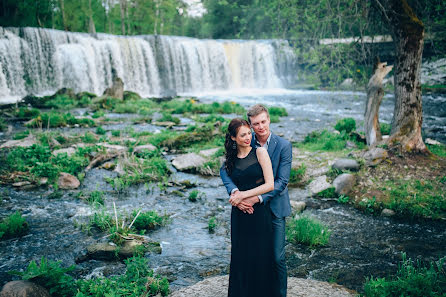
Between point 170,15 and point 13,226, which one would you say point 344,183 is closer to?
point 13,226

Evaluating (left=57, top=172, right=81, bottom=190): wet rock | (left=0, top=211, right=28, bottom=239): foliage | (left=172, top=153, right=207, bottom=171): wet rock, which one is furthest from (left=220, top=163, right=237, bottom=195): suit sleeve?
(left=172, top=153, right=207, bottom=171): wet rock

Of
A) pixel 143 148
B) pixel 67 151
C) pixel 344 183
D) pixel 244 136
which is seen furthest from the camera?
pixel 143 148

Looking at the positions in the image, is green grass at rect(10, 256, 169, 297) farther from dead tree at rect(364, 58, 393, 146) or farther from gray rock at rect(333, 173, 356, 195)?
dead tree at rect(364, 58, 393, 146)

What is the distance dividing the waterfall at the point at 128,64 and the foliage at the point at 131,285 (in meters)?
16.7

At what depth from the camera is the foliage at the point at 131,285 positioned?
3611mm

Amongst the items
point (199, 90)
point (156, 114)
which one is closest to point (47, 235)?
point (156, 114)

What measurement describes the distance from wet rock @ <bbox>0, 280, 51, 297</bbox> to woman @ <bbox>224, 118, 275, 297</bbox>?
1.98 metres

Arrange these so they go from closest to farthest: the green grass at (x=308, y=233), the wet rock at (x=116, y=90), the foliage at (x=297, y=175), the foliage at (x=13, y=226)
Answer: the green grass at (x=308, y=233), the foliage at (x=13, y=226), the foliage at (x=297, y=175), the wet rock at (x=116, y=90)

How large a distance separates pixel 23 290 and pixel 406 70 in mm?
7811

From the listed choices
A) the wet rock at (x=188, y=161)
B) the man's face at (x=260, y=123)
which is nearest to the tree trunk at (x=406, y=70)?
the wet rock at (x=188, y=161)

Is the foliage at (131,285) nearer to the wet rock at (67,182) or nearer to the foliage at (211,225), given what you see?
the foliage at (211,225)

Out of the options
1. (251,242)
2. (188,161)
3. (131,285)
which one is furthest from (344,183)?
(131,285)

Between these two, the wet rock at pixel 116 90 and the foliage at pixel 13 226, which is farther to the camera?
the wet rock at pixel 116 90

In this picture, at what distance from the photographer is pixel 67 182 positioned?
7.75 m
